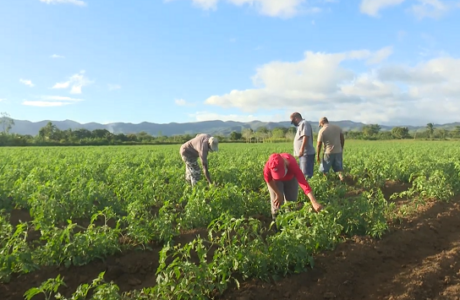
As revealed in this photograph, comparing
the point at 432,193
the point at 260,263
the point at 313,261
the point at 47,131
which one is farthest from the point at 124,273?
the point at 47,131

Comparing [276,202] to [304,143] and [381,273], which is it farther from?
[304,143]

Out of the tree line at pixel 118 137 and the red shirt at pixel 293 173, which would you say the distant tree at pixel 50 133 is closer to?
the tree line at pixel 118 137

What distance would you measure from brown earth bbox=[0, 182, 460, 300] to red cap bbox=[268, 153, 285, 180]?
1217mm

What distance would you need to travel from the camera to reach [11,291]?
4242 millimetres

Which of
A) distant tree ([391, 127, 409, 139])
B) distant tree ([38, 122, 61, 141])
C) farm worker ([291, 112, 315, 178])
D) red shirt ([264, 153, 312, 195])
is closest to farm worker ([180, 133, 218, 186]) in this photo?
farm worker ([291, 112, 315, 178])

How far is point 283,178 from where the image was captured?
17.5 feet

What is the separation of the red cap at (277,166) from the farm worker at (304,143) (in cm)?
359

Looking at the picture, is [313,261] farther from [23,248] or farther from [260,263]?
[23,248]

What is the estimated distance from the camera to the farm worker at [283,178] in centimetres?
491

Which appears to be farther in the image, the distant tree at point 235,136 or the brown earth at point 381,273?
the distant tree at point 235,136

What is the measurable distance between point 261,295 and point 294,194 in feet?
7.16

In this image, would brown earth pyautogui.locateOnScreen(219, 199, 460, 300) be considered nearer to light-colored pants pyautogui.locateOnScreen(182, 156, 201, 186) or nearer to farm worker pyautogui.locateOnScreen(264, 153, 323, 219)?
farm worker pyautogui.locateOnScreen(264, 153, 323, 219)

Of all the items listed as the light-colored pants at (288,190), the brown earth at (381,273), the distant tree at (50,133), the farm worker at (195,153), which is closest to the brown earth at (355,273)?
the brown earth at (381,273)

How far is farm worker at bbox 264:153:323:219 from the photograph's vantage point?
16.1 feet
